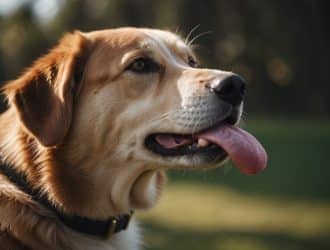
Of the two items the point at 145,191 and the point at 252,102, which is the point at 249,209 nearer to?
the point at 145,191

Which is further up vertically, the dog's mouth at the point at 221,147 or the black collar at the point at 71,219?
the dog's mouth at the point at 221,147

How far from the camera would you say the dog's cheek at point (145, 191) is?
4297mm

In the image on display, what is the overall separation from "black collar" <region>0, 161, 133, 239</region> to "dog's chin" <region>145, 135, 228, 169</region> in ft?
1.55

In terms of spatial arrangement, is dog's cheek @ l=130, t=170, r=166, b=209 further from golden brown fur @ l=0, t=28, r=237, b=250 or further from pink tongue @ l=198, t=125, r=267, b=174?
pink tongue @ l=198, t=125, r=267, b=174

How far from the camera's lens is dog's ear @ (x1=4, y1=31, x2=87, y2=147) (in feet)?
13.0

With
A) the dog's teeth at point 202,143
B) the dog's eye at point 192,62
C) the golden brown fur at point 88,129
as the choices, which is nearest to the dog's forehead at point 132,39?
the golden brown fur at point 88,129

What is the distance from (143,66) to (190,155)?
696 mm

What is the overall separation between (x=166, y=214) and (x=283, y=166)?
401 centimetres

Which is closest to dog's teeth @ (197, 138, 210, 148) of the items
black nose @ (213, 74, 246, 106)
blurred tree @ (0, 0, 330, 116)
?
black nose @ (213, 74, 246, 106)

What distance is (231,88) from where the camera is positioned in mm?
4031

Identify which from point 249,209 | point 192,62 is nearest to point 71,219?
point 192,62

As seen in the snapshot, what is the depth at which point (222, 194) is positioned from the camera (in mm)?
10438

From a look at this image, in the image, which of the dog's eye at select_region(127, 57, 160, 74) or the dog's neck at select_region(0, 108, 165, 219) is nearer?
the dog's neck at select_region(0, 108, 165, 219)

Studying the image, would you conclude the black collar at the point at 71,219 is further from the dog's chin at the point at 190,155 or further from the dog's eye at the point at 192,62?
the dog's eye at the point at 192,62
